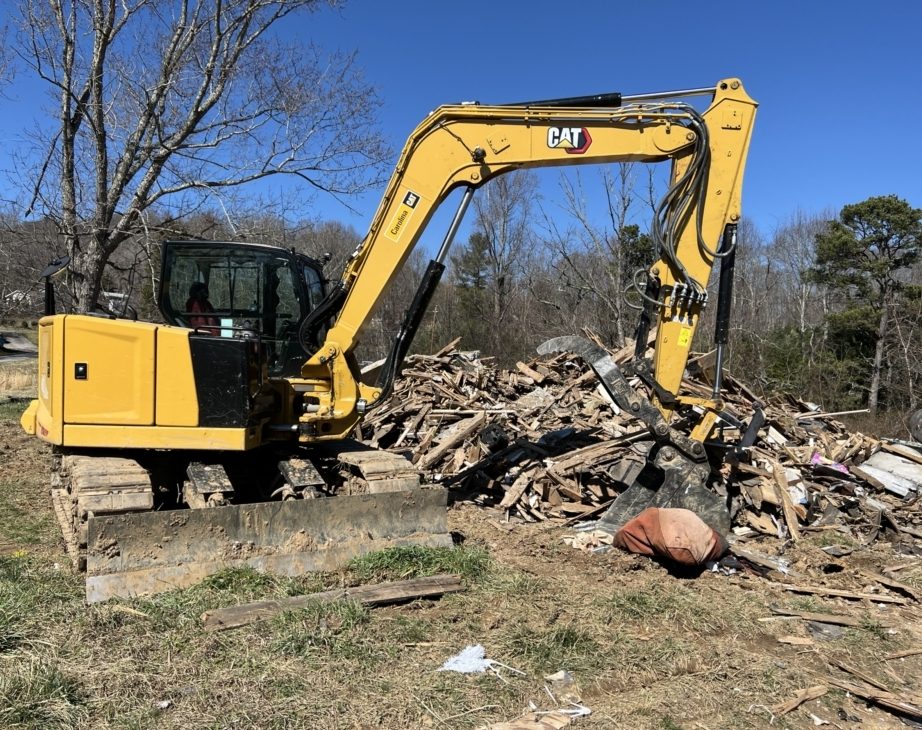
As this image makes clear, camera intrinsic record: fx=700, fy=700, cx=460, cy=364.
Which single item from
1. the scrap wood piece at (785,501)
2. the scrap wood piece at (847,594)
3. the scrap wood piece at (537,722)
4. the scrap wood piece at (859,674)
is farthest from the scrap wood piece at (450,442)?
the scrap wood piece at (537,722)

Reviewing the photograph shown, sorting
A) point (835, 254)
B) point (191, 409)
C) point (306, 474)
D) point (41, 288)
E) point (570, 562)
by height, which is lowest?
point (570, 562)

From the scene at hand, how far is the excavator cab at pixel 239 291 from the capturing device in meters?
7.22

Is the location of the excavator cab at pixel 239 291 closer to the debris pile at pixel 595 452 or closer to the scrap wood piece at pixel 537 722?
the debris pile at pixel 595 452

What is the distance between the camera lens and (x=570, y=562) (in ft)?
20.6

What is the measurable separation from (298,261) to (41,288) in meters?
9.87

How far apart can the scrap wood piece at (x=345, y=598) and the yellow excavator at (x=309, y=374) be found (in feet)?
2.03

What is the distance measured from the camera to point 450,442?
10.0m

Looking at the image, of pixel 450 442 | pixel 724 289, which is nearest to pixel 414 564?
pixel 724 289

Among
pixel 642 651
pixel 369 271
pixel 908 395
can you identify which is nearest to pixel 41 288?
pixel 369 271

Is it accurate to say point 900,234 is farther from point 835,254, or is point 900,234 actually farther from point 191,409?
point 191,409

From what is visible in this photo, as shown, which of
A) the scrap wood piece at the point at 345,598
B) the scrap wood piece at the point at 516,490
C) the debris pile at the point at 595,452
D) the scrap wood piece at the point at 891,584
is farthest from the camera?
the scrap wood piece at the point at 516,490

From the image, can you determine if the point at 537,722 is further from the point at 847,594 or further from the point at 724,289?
the point at 724,289

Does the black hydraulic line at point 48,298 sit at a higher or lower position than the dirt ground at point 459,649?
higher

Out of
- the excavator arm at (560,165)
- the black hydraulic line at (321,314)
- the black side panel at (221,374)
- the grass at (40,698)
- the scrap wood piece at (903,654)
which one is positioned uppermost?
the excavator arm at (560,165)
